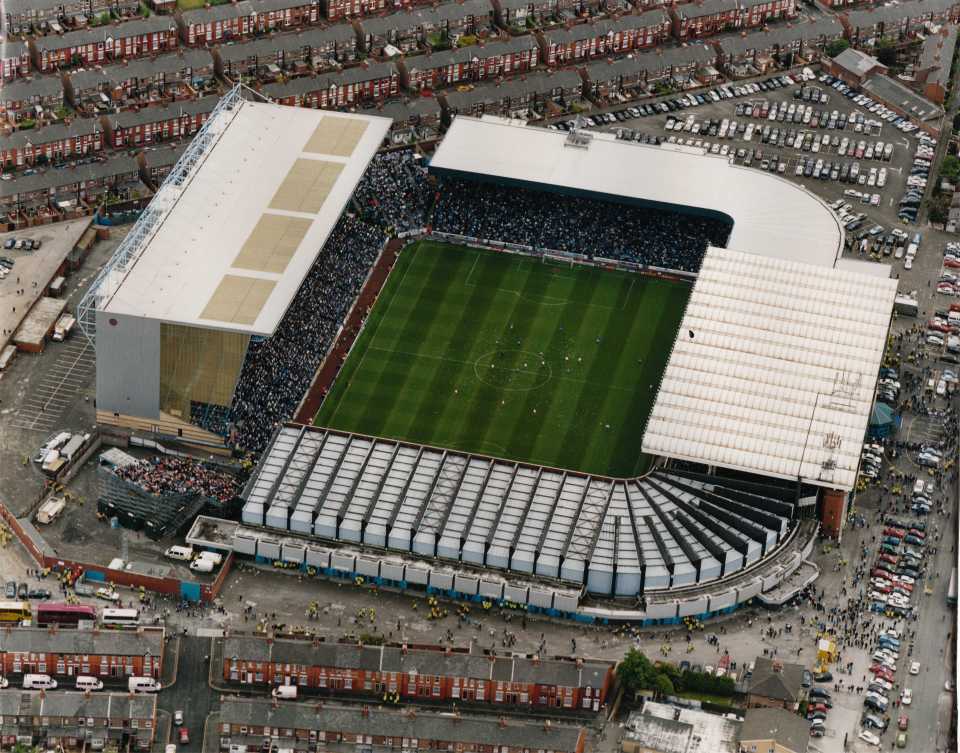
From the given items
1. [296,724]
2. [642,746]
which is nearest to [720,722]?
[642,746]

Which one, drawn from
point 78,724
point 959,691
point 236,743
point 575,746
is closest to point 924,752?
point 959,691

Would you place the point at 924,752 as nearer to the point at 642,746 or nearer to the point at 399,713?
the point at 642,746

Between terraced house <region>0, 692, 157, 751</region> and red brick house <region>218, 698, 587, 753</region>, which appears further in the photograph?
terraced house <region>0, 692, 157, 751</region>

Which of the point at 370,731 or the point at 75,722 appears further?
the point at 75,722

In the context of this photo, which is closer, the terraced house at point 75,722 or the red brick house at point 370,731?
the red brick house at point 370,731

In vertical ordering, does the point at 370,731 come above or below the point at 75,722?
above

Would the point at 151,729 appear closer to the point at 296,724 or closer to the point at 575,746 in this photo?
the point at 296,724
